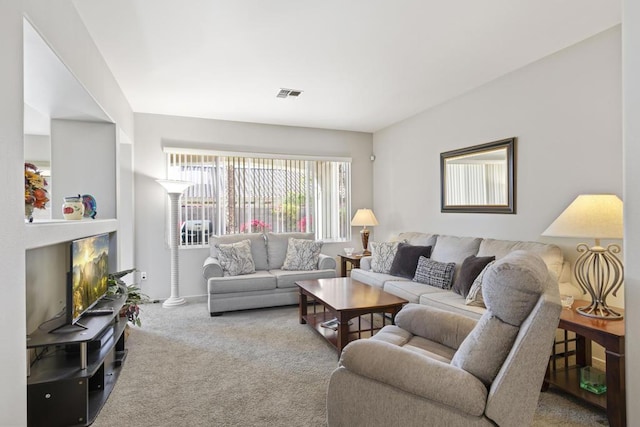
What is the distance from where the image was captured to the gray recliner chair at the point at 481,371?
127 centimetres

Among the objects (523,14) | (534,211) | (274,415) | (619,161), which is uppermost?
(523,14)

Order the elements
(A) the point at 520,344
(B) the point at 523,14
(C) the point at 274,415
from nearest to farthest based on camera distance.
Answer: (A) the point at 520,344 < (C) the point at 274,415 < (B) the point at 523,14

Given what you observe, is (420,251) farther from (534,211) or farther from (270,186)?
(270,186)

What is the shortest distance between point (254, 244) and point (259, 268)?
35cm

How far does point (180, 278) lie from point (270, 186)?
6.22 feet

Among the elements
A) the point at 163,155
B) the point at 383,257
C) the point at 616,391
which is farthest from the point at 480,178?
the point at 163,155

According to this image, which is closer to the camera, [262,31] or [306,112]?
[262,31]

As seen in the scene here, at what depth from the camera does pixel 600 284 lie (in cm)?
224

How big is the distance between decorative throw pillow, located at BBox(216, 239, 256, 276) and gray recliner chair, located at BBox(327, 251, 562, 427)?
2827 millimetres

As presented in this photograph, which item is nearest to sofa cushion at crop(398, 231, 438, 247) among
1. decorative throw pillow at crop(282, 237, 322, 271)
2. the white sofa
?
the white sofa

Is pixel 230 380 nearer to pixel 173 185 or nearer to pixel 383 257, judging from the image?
pixel 383 257

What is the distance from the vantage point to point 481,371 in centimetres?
137

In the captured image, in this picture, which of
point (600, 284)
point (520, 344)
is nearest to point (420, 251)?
point (600, 284)

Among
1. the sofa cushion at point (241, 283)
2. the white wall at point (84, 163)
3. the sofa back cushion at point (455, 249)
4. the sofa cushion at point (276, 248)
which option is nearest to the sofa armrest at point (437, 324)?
the sofa back cushion at point (455, 249)
